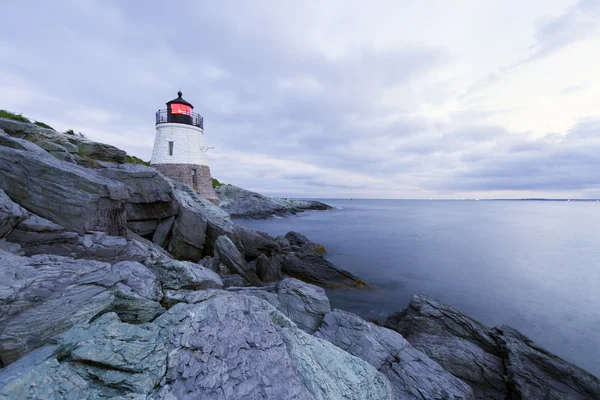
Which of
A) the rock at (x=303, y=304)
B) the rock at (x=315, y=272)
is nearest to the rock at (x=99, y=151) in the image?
the rock at (x=315, y=272)

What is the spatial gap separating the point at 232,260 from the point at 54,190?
239 inches

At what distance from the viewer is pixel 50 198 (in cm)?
688

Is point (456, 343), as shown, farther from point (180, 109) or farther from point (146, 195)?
point (180, 109)

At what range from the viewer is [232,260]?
11.1 m

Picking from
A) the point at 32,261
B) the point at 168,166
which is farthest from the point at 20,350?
the point at 168,166

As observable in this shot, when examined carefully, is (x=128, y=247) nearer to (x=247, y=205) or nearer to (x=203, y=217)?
(x=203, y=217)

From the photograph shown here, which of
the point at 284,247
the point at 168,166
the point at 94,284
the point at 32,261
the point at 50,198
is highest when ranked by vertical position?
the point at 168,166

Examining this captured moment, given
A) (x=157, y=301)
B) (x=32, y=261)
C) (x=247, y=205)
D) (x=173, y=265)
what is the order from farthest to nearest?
(x=247, y=205) → (x=173, y=265) → (x=157, y=301) → (x=32, y=261)

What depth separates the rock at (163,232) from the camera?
471 inches

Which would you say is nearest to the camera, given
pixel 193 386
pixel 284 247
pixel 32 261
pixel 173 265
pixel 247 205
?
pixel 193 386

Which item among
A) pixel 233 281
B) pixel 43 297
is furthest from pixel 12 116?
pixel 43 297

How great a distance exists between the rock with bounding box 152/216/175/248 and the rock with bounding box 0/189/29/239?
608cm

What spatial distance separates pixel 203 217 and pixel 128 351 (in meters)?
10.0

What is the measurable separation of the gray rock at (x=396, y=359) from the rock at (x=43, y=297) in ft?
15.9
